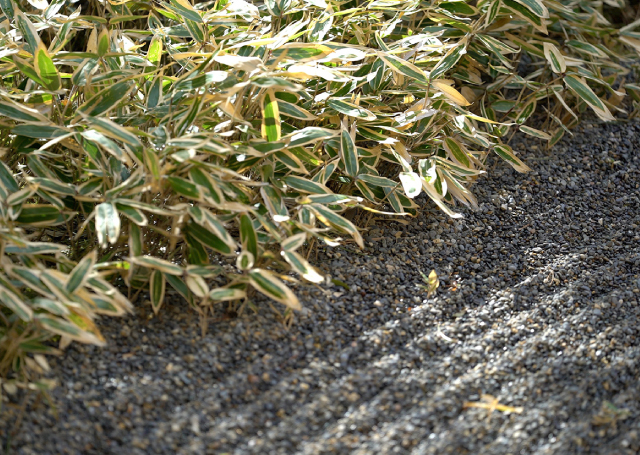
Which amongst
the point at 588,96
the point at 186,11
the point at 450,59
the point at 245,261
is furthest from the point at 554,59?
the point at 245,261

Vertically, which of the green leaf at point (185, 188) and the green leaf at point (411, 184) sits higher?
the green leaf at point (185, 188)

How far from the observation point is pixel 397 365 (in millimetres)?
1280

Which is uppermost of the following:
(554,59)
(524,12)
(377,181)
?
(524,12)

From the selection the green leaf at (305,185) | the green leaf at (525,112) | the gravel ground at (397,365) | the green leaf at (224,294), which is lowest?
the gravel ground at (397,365)

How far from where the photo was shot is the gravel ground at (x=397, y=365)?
1143 millimetres

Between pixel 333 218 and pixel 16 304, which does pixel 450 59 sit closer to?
pixel 333 218

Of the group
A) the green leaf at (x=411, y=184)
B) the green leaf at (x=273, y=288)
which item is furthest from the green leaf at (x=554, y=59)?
the green leaf at (x=273, y=288)

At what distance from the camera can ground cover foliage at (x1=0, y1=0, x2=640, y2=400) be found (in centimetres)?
126

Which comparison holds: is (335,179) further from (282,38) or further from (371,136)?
(282,38)

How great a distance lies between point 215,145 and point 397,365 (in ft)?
1.77

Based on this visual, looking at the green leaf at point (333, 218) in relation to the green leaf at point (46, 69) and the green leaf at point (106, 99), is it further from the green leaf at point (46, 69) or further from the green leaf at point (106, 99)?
the green leaf at point (46, 69)

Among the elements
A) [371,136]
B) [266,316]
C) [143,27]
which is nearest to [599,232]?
[371,136]

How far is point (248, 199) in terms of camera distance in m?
1.42

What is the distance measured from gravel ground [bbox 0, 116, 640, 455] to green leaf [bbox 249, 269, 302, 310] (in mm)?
110
